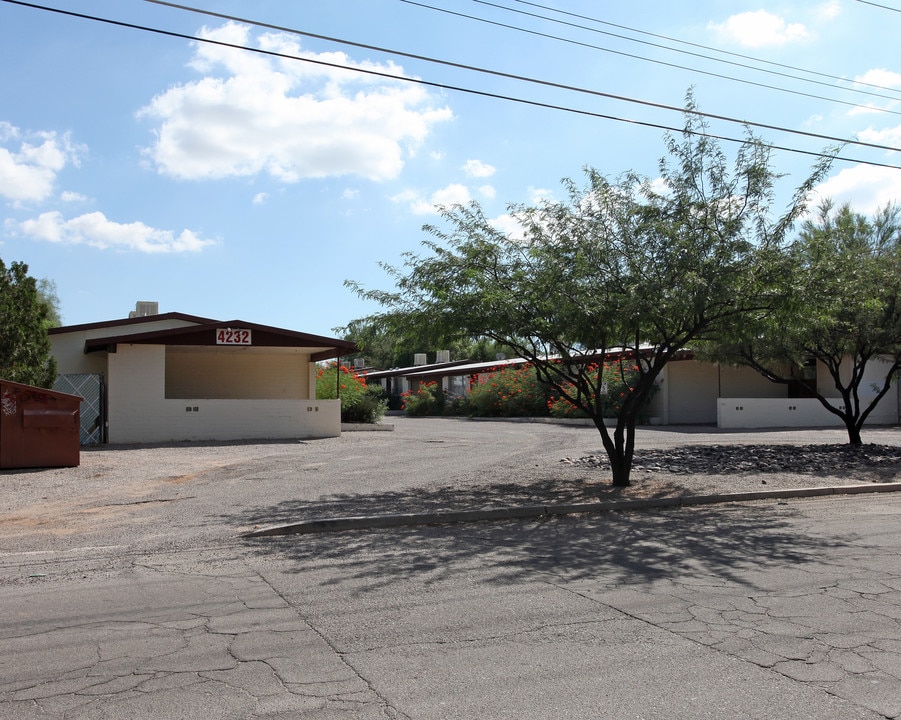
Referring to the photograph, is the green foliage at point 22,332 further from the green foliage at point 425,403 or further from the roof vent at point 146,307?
the green foliage at point 425,403

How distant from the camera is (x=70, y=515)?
1085 cm

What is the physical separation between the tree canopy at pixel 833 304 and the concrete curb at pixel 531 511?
2.71 metres

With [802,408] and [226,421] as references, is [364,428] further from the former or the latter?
[802,408]

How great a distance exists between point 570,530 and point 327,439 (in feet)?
49.8

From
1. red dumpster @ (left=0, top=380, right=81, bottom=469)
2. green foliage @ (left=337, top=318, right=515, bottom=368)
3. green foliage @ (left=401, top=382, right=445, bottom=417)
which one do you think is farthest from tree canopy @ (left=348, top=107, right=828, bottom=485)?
green foliage @ (left=401, top=382, right=445, bottom=417)

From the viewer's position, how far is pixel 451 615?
19.4 feet

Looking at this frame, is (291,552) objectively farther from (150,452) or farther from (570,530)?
(150,452)

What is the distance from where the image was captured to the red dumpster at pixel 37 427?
15.4 metres

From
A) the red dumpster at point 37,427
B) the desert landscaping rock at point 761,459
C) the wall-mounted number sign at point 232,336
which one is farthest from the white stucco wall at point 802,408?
the red dumpster at point 37,427

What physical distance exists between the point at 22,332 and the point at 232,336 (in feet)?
18.9

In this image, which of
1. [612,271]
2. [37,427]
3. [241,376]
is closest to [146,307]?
[241,376]

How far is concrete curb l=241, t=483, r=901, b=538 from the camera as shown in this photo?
9711 mm

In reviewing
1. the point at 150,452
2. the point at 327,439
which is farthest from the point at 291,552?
the point at 327,439

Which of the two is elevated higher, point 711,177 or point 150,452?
point 711,177
